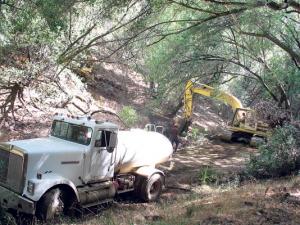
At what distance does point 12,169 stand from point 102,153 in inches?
87.8

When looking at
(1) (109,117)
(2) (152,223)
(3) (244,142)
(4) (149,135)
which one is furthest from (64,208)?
(3) (244,142)

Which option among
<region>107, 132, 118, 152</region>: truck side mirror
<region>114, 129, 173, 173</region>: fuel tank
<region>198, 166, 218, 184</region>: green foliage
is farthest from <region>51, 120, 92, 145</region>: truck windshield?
<region>198, 166, 218, 184</region>: green foliage

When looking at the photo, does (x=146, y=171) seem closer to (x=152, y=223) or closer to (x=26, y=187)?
(x=26, y=187)

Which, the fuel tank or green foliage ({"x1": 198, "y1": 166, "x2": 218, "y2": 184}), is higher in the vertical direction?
the fuel tank

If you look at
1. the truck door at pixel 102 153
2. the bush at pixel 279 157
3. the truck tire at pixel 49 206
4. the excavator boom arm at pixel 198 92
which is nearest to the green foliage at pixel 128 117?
the excavator boom arm at pixel 198 92

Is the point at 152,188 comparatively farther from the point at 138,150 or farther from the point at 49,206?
the point at 49,206

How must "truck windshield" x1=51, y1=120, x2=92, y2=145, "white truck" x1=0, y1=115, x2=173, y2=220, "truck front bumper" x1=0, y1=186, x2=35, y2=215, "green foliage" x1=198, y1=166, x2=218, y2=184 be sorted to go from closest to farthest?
"truck front bumper" x1=0, y1=186, x2=35, y2=215, "white truck" x1=0, y1=115, x2=173, y2=220, "truck windshield" x1=51, y1=120, x2=92, y2=145, "green foliage" x1=198, y1=166, x2=218, y2=184

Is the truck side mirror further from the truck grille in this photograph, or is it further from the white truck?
the truck grille

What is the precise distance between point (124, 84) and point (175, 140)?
10.0 meters

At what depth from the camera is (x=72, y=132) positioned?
10.4m

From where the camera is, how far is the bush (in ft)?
42.7

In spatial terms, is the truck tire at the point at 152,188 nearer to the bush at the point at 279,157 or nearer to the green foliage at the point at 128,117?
the bush at the point at 279,157

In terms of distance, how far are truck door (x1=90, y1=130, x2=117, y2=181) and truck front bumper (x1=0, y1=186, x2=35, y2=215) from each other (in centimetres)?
207

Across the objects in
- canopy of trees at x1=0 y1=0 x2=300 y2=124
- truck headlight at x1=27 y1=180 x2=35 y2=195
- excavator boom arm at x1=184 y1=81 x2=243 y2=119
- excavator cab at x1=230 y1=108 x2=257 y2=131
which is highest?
canopy of trees at x1=0 y1=0 x2=300 y2=124
